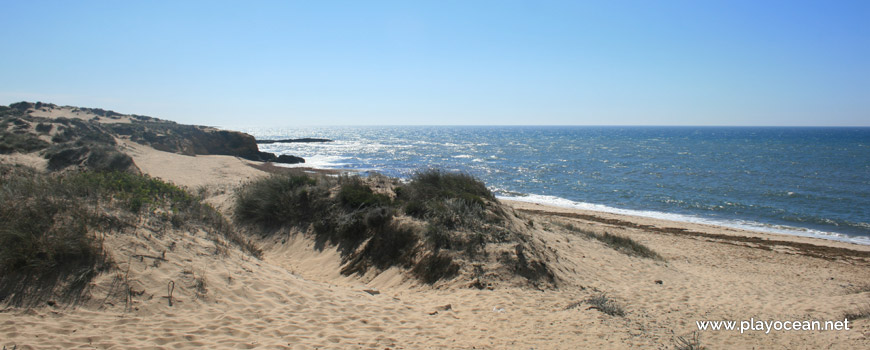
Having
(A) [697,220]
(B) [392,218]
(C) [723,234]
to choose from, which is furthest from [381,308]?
(A) [697,220]

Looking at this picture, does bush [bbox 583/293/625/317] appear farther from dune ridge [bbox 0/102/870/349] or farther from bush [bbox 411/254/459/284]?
bush [bbox 411/254/459/284]

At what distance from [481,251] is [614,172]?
122 feet

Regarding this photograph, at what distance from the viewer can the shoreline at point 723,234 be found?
55.9ft

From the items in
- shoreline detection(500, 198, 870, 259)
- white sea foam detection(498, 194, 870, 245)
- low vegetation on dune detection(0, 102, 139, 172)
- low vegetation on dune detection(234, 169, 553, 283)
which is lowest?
white sea foam detection(498, 194, 870, 245)

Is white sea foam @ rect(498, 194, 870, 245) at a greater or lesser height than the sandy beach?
lesser

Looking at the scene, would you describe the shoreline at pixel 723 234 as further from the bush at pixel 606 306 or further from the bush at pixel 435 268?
the bush at pixel 435 268

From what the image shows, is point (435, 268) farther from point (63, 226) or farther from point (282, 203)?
point (63, 226)

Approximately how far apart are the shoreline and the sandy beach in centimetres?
639

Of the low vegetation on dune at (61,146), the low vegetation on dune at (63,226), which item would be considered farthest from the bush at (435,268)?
the low vegetation on dune at (61,146)

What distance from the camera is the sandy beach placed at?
5.30m

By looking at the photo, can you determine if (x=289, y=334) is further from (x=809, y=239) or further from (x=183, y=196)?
(x=809, y=239)

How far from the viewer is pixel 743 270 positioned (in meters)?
13.6

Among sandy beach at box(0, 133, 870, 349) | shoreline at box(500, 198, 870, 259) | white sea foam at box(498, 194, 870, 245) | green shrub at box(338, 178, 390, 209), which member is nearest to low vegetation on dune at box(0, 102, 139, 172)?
green shrub at box(338, 178, 390, 209)

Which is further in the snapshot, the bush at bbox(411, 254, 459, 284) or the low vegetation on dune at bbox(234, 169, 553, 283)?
the low vegetation on dune at bbox(234, 169, 553, 283)
